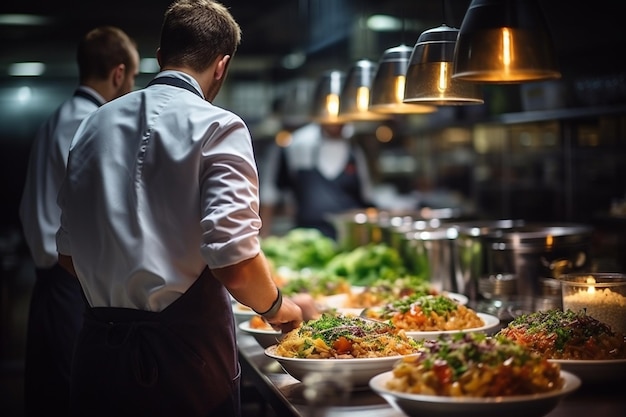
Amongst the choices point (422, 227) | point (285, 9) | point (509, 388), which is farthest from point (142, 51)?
point (509, 388)

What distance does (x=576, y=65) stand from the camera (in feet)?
17.1

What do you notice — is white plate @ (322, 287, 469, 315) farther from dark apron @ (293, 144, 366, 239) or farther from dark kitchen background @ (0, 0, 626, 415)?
dark apron @ (293, 144, 366, 239)

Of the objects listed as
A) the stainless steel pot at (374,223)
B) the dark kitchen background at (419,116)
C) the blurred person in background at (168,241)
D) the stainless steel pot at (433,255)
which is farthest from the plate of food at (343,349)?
the stainless steel pot at (374,223)

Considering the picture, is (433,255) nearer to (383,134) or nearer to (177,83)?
(177,83)

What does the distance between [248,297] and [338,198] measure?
4104mm

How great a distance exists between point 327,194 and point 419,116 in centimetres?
129

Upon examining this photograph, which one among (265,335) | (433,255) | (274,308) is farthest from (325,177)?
(274,308)

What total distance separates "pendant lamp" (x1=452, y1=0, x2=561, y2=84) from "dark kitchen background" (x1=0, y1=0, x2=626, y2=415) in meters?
1.19

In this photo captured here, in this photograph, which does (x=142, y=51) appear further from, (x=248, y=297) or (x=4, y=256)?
(x=248, y=297)

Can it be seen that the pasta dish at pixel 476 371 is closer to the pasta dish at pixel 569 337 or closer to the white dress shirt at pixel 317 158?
the pasta dish at pixel 569 337

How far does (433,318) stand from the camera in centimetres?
290

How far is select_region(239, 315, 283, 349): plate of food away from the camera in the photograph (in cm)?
299

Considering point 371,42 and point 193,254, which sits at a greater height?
point 371,42

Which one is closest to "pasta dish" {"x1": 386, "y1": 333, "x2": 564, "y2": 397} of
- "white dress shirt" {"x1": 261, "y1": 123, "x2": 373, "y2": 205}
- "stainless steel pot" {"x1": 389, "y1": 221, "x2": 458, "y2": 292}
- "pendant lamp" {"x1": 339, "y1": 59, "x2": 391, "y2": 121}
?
"stainless steel pot" {"x1": 389, "y1": 221, "x2": 458, "y2": 292}
